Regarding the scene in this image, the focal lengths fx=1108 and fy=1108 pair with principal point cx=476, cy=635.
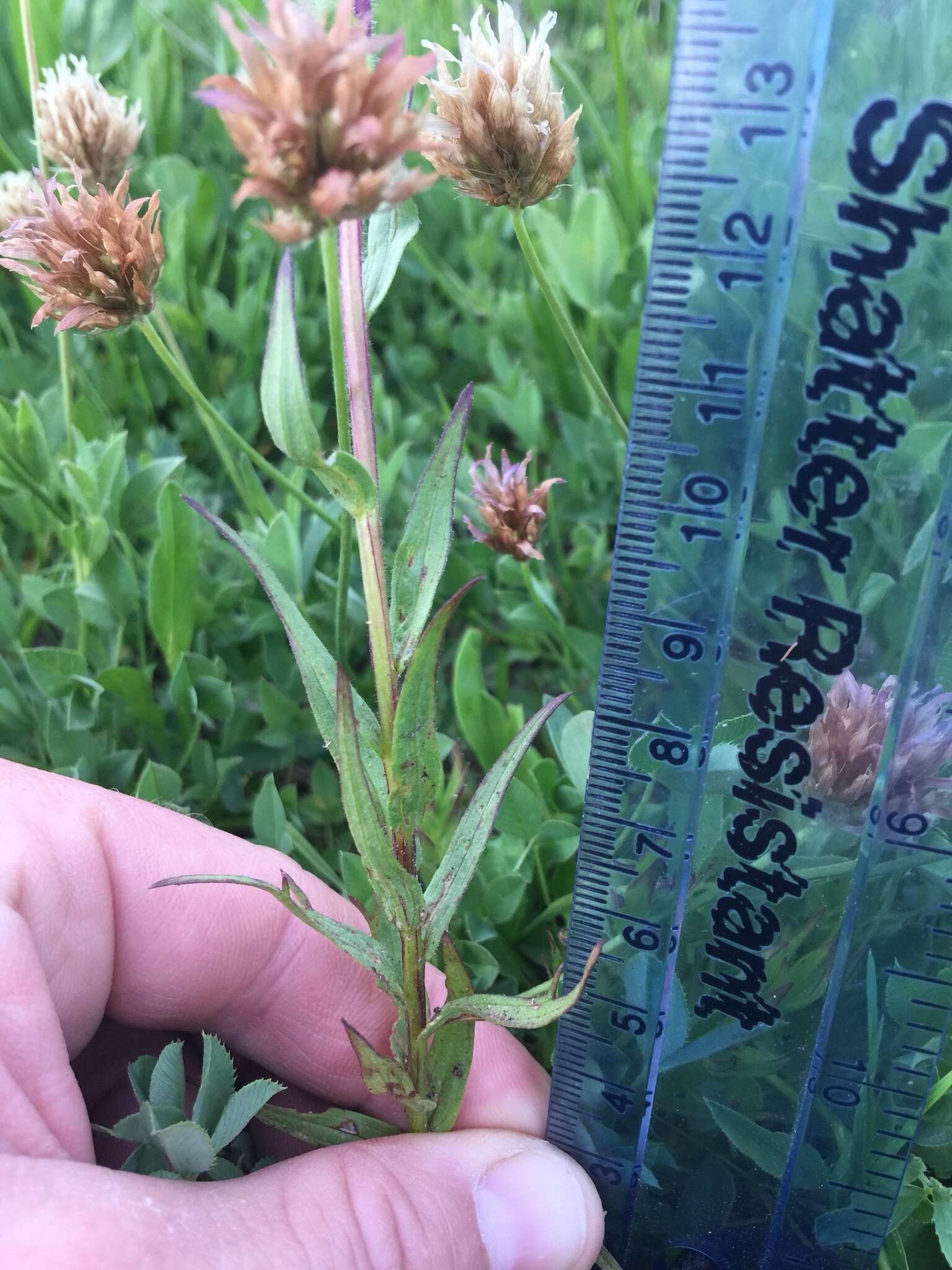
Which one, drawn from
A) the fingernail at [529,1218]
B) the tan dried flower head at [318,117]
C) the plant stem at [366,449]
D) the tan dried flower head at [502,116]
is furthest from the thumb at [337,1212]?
the tan dried flower head at [502,116]

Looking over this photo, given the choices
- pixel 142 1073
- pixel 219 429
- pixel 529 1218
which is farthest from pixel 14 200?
pixel 529 1218

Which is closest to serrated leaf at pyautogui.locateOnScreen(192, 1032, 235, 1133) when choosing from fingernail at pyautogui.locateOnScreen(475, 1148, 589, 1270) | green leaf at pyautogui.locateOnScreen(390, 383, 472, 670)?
fingernail at pyautogui.locateOnScreen(475, 1148, 589, 1270)

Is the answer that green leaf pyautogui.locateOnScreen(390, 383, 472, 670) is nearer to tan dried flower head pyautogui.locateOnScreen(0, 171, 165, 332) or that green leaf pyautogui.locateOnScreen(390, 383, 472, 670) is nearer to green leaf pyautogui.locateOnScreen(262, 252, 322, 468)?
green leaf pyautogui.locateOnScreen(262, 252, 322, 468)

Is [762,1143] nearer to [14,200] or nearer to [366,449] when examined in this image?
[366,449]

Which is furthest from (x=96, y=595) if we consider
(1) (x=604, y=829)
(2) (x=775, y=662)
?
(2) (x=775, y=662)

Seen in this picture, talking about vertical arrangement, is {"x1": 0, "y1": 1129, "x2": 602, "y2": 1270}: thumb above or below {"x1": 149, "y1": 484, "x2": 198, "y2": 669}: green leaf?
below

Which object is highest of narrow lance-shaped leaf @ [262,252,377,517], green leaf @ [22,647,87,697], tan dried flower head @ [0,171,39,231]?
tan dried flower head @ [0,171,39,231]
